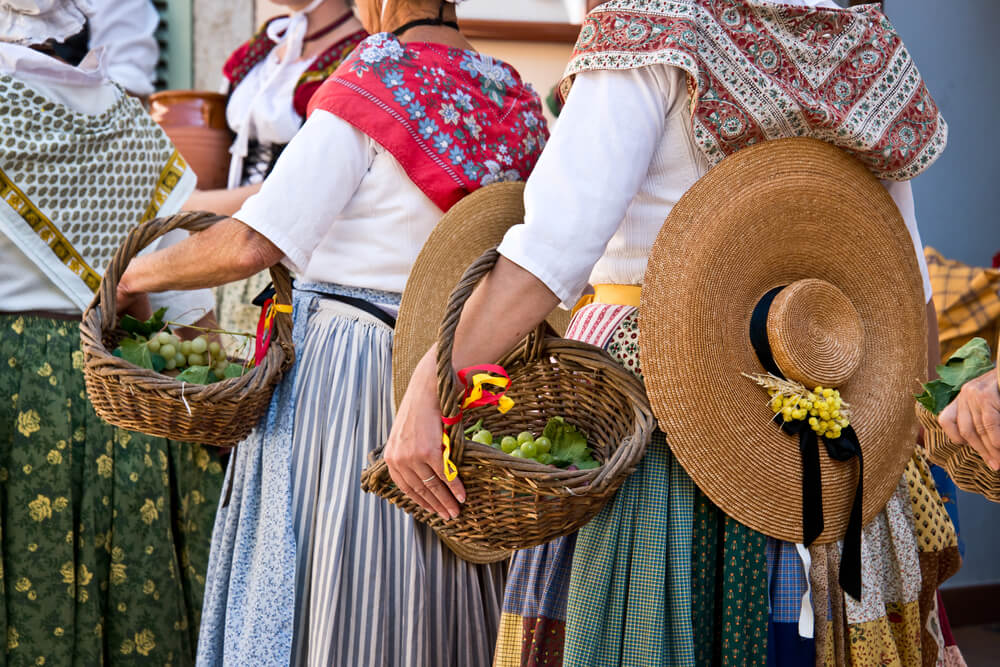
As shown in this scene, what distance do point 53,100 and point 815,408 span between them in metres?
1.97

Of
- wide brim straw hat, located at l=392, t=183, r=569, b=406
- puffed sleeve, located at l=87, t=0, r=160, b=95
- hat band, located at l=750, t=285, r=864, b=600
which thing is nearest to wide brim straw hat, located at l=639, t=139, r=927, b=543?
hat band, located at l=750, t=285, r=864, b=600

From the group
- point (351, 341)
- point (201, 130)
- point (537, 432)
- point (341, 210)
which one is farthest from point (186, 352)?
point (201, 130)

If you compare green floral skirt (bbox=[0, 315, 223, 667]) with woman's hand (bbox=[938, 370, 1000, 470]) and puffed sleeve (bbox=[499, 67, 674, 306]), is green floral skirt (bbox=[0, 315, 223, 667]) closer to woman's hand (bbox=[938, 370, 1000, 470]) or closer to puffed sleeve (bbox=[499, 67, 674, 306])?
puffed sleeve (bbox=[499, 67, 674, 306])

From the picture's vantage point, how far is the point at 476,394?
1.48 m

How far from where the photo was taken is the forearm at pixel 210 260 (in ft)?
6.59

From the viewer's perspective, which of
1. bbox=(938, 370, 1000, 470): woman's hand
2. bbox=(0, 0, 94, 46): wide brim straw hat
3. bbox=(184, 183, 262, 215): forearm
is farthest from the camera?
bbox=(184, 183, 262, 215): forearm

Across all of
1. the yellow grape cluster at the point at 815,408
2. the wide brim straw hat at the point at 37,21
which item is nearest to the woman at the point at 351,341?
the yellow grape cluster at the point at 815,408

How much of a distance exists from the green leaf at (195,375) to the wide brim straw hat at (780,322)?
952mm

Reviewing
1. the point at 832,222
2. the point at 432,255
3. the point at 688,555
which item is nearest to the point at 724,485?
the point at 688,555

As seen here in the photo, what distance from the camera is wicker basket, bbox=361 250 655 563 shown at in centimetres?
142

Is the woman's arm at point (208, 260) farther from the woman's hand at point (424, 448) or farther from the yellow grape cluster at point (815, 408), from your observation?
the yellow grape cluster at point (815, 408)

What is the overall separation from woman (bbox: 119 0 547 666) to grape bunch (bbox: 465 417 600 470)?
489mm

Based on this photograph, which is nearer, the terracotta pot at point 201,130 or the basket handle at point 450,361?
the basket handle at point 450,361

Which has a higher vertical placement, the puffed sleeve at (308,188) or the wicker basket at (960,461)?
the puffed sleeve at (308,188)
